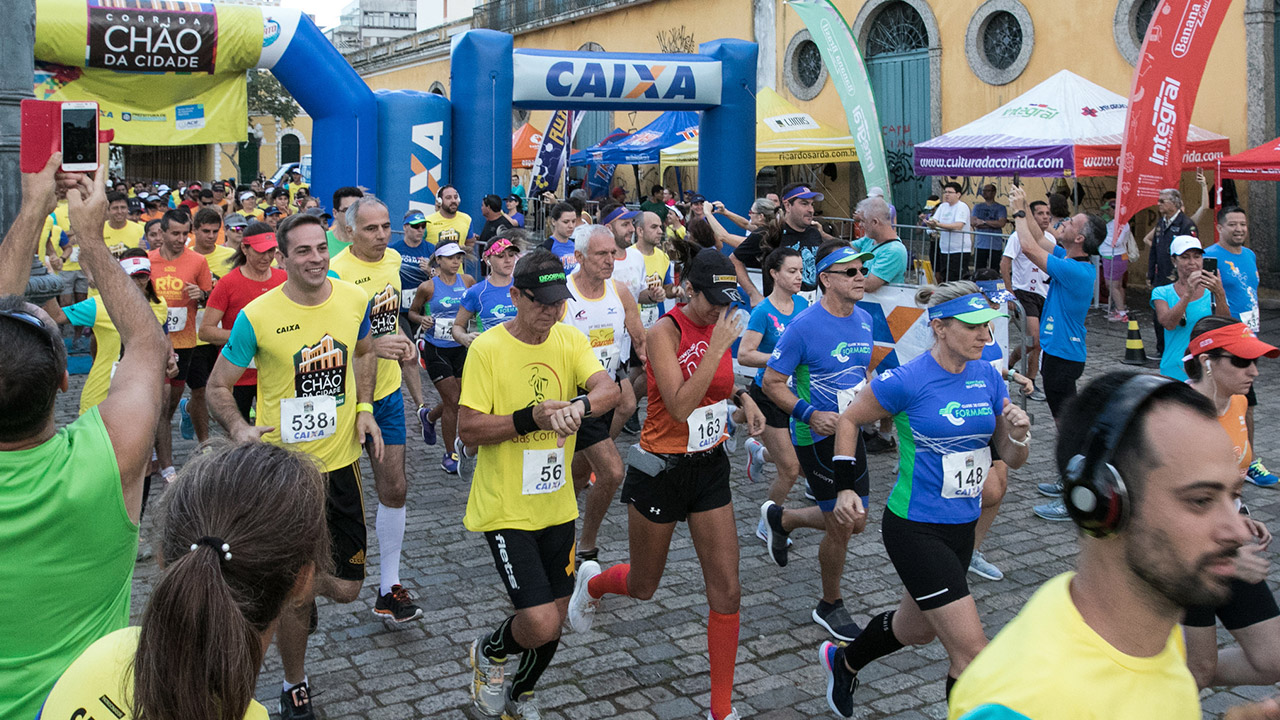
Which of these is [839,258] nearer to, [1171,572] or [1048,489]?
[1048,489]

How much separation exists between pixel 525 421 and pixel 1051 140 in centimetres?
1317

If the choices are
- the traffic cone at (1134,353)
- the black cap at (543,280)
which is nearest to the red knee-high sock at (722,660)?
the black cap at (543,280)

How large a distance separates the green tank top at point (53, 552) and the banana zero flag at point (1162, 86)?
1192 centimetres

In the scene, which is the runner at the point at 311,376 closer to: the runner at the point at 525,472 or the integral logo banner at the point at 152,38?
the runner at the point at 525,472

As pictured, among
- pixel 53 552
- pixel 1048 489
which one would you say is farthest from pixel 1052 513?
pixel 53 552

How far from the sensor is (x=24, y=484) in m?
2.32

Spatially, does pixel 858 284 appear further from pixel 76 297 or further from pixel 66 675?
pixel 76 297

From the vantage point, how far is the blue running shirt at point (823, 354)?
577 cm

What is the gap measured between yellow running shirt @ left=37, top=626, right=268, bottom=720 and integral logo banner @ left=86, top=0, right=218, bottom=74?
38.2 ft

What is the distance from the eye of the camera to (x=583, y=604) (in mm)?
5039

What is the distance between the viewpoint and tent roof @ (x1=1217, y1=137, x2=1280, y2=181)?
529 inches

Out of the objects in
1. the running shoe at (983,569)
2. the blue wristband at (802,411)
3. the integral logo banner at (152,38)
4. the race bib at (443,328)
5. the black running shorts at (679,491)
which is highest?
the integral logo banner at (152,38)

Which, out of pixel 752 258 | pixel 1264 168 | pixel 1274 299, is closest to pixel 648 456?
pixel 752 258

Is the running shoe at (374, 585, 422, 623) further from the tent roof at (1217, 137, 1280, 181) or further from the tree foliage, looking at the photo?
the tree foliage
